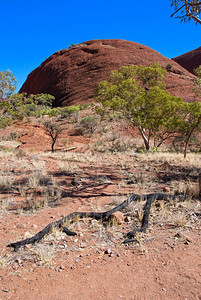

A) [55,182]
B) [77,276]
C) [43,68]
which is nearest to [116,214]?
[77,276]

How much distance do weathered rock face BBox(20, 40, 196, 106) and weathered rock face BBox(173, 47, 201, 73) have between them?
26379 mm

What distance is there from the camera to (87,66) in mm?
42906

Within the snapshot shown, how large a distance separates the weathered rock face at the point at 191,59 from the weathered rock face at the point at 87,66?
2638 cm

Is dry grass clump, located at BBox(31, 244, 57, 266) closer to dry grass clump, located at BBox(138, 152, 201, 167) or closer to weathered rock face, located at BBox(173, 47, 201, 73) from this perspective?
dry grass clump, located at BBox(138, 152, 201, 167)

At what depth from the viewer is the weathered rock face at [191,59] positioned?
64.2 m

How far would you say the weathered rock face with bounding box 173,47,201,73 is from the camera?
6419cm

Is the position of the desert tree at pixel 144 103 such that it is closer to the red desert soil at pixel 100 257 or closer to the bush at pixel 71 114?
the red desert soil at pixel 100 257

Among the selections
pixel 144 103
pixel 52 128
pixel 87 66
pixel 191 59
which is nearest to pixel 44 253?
pixel 144 103

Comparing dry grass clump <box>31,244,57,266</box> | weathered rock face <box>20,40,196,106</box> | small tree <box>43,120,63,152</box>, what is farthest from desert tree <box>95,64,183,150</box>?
weathered rock face <box>20,40,196,106</box>

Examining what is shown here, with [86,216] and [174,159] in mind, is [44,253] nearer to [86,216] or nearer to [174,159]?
[86,216]

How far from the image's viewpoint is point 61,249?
8.64ft

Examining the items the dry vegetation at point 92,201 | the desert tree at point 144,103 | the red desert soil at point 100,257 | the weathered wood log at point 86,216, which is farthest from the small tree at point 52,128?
the weathered wood log at point 86,216

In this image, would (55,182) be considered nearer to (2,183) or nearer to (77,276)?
(2,183)

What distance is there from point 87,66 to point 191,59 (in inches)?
1681
